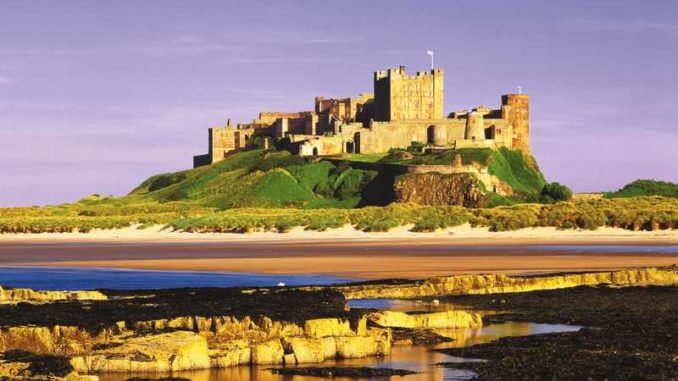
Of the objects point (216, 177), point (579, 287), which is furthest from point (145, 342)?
point (216, 177)

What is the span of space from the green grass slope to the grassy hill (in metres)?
16.7

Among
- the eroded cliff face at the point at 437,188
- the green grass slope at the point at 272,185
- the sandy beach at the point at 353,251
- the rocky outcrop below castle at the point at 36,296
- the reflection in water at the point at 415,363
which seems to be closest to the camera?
the reflection in water at the point at 415,363

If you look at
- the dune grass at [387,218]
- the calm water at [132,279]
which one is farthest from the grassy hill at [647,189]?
the calm water at [132,279]

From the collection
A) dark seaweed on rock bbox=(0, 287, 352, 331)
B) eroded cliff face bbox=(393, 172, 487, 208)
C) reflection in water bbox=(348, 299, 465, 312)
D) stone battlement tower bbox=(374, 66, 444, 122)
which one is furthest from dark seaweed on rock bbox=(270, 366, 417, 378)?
stone battlement tower bbox=(374, 66, 444, 122)

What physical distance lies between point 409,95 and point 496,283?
63142 millimetres

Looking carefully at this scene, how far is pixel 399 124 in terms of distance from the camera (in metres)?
87.4

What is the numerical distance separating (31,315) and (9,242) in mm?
40610

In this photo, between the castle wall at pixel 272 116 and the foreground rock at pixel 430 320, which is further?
the castle wall at pixel 272 116

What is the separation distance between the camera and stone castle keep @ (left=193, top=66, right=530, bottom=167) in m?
87.3

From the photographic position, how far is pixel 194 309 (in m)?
21.9

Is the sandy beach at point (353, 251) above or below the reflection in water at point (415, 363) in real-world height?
above

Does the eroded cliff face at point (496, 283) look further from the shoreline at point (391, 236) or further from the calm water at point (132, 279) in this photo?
the shoreline at point (391, 236)

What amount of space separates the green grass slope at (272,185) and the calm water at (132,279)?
42866 mm

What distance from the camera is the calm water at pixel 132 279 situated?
30.2 m
